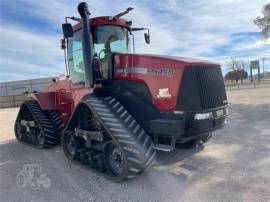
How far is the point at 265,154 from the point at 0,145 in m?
7.06

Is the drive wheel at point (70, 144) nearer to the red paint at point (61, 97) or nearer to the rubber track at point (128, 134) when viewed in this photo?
the red paint at point (61, 97)

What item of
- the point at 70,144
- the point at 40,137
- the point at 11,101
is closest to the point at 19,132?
the point at 40,137

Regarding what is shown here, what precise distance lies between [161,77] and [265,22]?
16.7m

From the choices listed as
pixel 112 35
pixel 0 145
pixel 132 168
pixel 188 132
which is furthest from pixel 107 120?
pixel 0 145

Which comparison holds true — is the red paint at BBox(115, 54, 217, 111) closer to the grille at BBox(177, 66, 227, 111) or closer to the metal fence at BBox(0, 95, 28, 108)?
the grille at BBox(177, 66, 227, 111)

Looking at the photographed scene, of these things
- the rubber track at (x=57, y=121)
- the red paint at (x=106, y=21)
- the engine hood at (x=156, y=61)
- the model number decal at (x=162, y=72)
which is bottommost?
the rubber track at (x=57, y=121)

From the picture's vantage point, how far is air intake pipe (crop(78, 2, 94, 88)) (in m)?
5.76

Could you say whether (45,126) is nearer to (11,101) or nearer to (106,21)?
(106,21)

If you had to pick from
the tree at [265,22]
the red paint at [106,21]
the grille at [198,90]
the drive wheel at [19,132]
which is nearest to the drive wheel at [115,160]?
the grille at [198,90]

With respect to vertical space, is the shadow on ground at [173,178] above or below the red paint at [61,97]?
below

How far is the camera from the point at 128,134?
479 cm

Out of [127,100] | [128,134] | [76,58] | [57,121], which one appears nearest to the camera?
[128,134]

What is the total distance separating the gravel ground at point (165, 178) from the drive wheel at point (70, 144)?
0.18 metres

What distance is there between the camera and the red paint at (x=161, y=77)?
4812 millimetres
